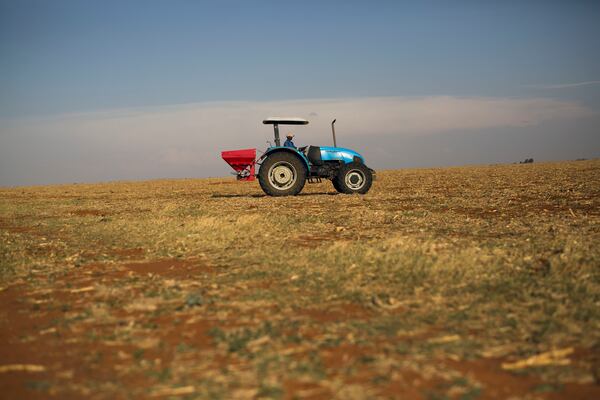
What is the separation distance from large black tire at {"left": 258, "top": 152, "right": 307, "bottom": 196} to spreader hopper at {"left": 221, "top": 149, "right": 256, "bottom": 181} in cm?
38

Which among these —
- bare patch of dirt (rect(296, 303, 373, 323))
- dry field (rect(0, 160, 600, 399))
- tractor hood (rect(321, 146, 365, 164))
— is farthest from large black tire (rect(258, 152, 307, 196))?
bare patch of dirt (rect(296, 303, 373, 323))

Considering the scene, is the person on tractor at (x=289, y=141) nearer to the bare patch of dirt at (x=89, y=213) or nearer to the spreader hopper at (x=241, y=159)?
the spreader hopper at (x=241, y=159)

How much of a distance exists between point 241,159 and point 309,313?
41.3 feet

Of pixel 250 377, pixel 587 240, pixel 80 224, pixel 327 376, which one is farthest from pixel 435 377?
pixel 80 224

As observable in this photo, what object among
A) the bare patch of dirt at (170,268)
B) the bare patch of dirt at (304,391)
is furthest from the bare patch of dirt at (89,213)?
the bare patch of dirt at (304,391)

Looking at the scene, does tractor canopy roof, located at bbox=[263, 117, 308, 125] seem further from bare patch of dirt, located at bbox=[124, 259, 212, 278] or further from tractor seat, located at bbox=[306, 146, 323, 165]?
bare patch of dirt, located at bbox=[124, 259, 212, 278]

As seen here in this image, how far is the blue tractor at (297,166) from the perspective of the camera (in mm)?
16688

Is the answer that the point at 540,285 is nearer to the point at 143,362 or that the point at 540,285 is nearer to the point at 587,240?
the point at 587,240

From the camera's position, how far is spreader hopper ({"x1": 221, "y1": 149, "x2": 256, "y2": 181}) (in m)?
16.9

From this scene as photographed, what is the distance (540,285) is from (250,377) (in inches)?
137

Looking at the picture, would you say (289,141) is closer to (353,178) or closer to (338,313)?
(353,178)

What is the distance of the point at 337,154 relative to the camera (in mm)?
17219

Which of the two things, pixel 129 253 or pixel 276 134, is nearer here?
pixel 129 253

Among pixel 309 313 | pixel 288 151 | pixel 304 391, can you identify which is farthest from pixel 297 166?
pixel 304 391
